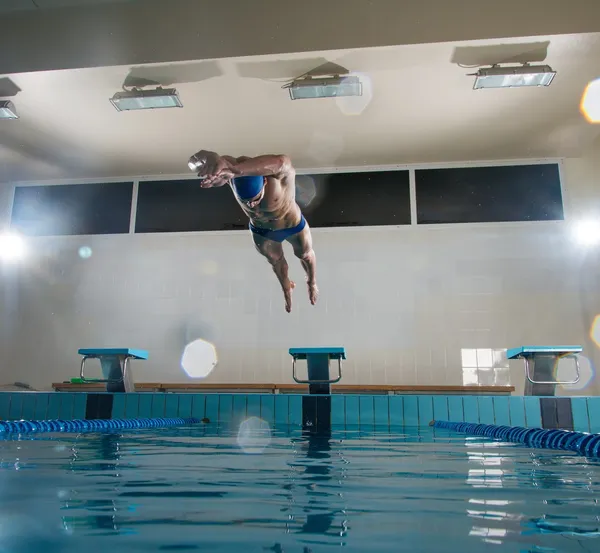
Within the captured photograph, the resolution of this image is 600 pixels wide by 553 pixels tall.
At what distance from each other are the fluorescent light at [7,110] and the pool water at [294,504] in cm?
618

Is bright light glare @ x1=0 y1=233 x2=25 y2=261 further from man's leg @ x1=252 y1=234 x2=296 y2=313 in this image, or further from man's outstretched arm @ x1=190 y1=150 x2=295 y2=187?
man's outstretched arm @ x1=190 y1=150 x2=295 y2=187

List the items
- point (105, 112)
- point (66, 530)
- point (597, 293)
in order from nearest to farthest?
1. point (66, 530)
2. point (105, 112)
3. point (597, 293)

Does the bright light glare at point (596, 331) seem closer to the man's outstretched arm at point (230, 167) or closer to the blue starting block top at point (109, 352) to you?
the man's outstretched arm at point (230, 167)

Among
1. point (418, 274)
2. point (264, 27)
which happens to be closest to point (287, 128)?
point (264, 27)

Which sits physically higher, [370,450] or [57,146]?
[57,146]

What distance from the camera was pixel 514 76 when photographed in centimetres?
630

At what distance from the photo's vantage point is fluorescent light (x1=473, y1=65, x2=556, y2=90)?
244 inches

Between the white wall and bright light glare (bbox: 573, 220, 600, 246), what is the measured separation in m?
0.17

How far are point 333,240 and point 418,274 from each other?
1538 mm

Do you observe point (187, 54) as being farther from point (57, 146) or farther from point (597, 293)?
point (597, 293)

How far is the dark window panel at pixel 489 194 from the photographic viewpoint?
8758 mm

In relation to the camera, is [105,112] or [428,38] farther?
[105,112]

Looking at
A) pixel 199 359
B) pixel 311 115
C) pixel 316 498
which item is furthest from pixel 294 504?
pixel 199 359

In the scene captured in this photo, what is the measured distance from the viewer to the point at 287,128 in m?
8.01
